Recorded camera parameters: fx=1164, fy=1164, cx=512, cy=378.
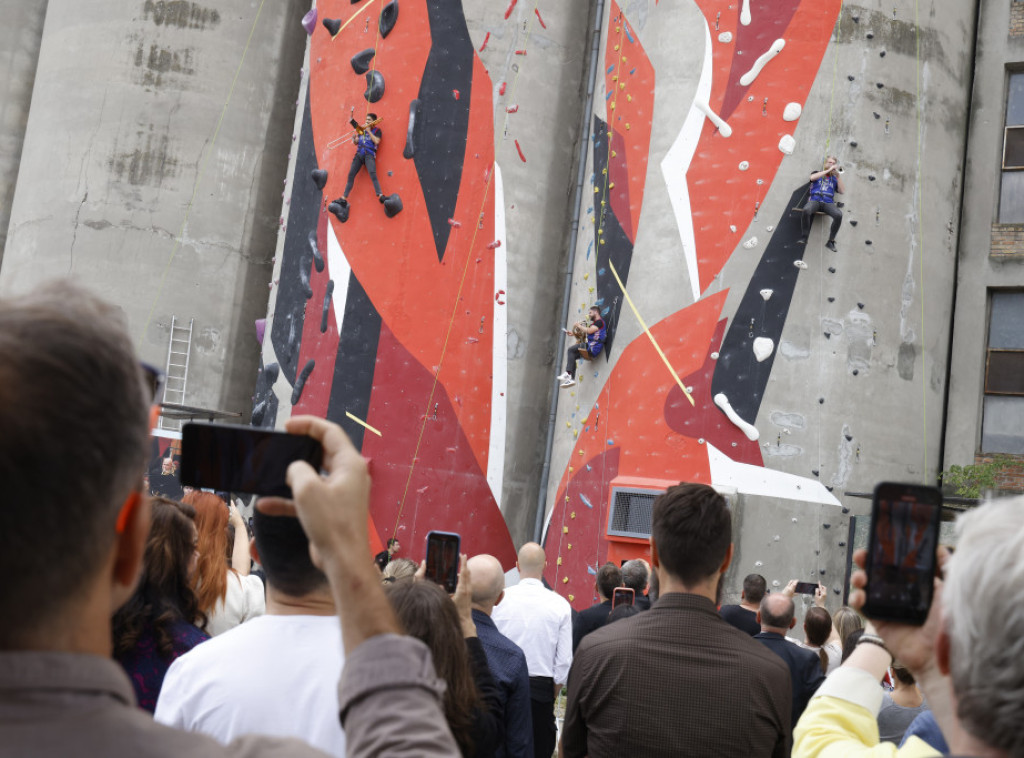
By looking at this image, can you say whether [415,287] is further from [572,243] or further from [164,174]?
[164,174]

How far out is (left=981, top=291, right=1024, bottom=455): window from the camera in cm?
1947

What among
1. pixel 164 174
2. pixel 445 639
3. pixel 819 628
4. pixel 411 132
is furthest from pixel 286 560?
pixel 164 174

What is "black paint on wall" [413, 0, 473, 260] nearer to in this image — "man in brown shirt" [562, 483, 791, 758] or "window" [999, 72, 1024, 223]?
"window" [999, 72, 1024, 223]

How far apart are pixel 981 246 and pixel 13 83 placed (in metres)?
24.9

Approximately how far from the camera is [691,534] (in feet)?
13.6

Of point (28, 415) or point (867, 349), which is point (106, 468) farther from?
point (867, 349)

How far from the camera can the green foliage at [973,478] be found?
17797 mm

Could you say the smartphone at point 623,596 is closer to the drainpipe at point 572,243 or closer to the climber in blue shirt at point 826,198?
the climber in blue shirt at point 826,198

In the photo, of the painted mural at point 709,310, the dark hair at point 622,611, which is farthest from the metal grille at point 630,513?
the dark hair at point 622,611

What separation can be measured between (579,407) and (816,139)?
558 centimetres

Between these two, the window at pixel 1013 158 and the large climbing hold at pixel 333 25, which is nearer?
the window at pixel 1013 158

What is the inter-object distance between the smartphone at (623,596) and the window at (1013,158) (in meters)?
14.1

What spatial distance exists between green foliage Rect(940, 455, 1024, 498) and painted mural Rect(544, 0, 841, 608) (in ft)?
8.25

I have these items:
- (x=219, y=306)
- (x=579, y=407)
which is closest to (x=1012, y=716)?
(x=579, y=407)
